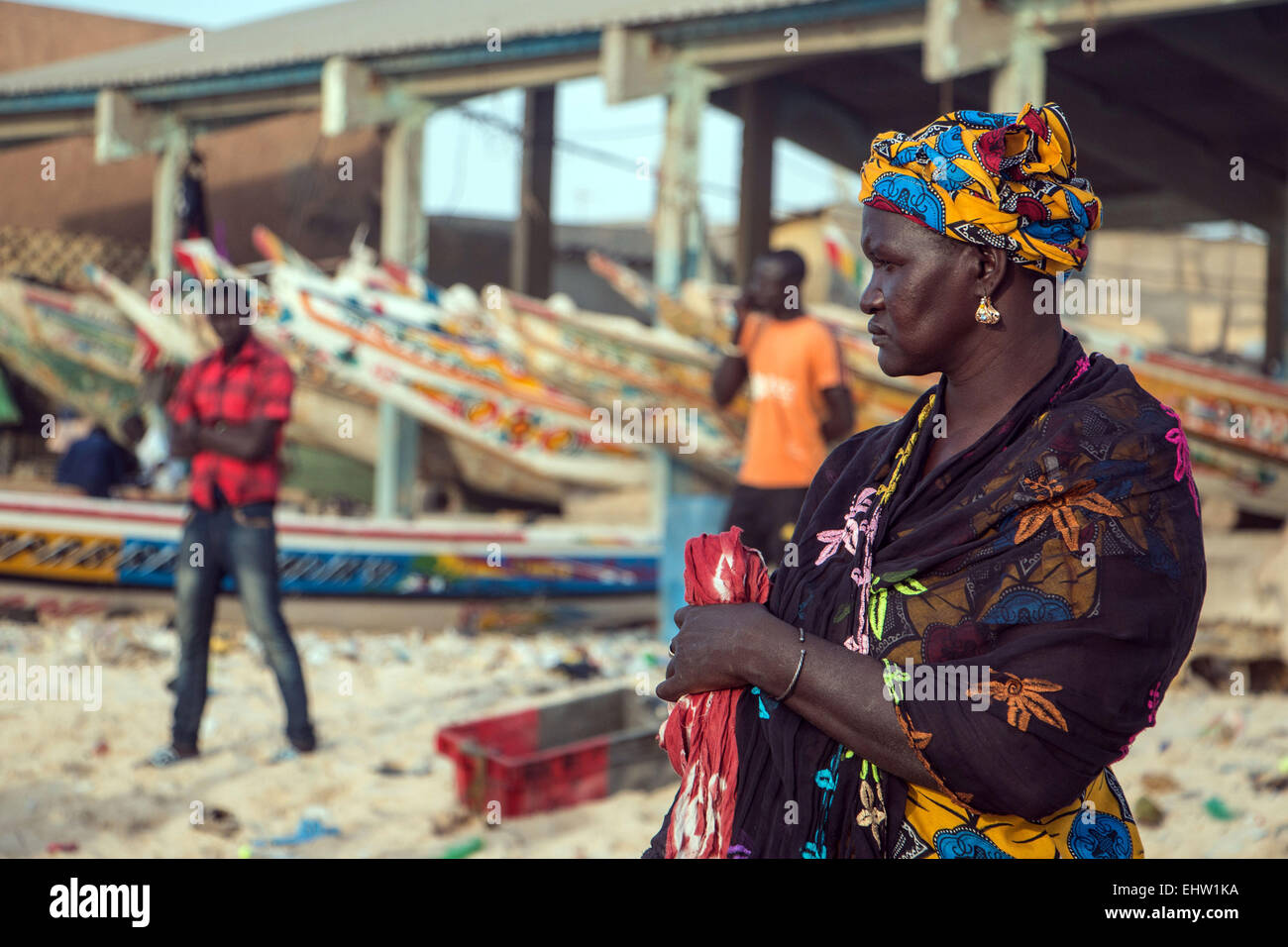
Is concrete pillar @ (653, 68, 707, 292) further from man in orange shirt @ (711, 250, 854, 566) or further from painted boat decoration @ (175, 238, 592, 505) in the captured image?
man in orange shirt @ (711, 250, 854, 566)

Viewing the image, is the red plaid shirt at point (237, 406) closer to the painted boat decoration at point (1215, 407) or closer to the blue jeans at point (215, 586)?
the blue jeans at point (215, 586)

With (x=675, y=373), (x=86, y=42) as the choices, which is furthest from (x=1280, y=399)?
(x=86, y=42)

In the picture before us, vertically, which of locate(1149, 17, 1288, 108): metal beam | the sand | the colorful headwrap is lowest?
the sand

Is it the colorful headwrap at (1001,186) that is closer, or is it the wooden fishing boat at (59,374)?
the colorful headwrap at (1001,186)

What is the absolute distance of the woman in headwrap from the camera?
136 centimetres

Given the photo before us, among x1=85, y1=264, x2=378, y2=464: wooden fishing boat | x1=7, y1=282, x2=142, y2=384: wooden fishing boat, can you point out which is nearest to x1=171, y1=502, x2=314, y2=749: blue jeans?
x1=85, y1=264, x2=378, y2=464: wooden fishing boat

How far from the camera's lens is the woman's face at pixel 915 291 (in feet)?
5.01

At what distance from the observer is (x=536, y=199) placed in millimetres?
13133

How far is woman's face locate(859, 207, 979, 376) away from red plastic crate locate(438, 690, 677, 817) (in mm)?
3290

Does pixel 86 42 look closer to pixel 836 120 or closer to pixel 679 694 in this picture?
pixel 836 120

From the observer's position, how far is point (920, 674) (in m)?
1.41

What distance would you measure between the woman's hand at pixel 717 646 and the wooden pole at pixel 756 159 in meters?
10.9

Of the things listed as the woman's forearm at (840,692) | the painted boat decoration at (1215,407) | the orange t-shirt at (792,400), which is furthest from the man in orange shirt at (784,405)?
the woman's forearm at (840,692)

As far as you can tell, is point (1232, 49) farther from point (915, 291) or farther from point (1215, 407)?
point (915, 291)
